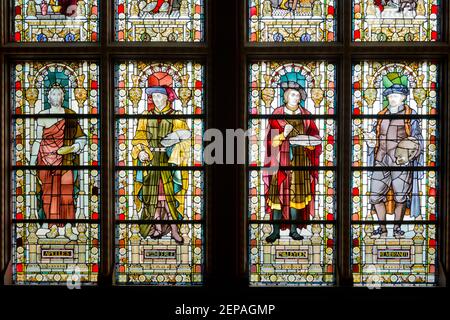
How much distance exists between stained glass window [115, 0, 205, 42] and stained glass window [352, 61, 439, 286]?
56.8 inches

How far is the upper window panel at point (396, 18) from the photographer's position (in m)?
5.09

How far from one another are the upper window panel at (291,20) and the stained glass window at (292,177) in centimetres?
24

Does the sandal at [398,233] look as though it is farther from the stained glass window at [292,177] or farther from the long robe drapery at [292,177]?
the long robe drapery at [292,177]

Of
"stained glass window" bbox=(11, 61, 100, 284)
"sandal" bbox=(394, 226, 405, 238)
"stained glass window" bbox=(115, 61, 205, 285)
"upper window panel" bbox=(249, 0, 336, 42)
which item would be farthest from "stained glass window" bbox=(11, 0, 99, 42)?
"sandal" bbox=(394, 226, 405, 238)

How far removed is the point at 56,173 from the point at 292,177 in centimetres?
204


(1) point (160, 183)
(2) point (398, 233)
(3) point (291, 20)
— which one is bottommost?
(2) point (398, 233)

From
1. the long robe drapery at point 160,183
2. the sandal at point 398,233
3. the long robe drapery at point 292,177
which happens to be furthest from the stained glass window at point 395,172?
the long robe drapery at point 160,183

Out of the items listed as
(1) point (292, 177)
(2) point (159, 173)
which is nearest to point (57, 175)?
(2) point (159, 173)

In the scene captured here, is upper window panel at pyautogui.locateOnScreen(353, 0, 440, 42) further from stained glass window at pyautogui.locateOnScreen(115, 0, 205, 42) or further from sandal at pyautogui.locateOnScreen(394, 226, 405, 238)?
sandal at pyautogui.locateOnScreen(394, 226, 405, 238)

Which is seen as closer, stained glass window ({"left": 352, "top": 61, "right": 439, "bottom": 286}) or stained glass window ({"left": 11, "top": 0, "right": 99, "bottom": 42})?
stained glass window ({"left": 352, "top": 61, "right": 439, "bottom": 286})

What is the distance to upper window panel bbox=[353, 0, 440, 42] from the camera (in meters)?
5.09

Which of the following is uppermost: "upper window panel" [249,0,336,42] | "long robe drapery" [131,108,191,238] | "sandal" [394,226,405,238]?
"upper window panel" [249,0,336,42]

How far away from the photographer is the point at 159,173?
5.11m

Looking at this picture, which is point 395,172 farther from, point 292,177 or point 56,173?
point 56,173
